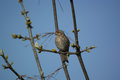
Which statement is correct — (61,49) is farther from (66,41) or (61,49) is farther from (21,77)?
(21,77)

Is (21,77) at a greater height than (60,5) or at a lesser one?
lesser

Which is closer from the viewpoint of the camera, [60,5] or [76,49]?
[76,49]

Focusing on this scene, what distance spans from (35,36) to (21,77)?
0.12 metres

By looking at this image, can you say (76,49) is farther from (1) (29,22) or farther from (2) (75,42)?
(1) (29,22)

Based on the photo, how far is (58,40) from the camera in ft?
1.75

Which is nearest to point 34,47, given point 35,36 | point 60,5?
point 35,36

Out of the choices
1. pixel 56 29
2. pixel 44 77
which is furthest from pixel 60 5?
pixel 44 77

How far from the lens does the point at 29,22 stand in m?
0.50

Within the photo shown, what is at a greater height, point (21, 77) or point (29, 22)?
point (29, 22)

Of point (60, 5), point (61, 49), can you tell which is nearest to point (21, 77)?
point (61, 49)

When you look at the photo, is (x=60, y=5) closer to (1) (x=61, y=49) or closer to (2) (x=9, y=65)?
(1) (x=61, y=49)

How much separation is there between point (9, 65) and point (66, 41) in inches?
6.9

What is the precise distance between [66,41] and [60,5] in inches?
4.8

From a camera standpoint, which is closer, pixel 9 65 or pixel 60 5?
pixel 9 65
